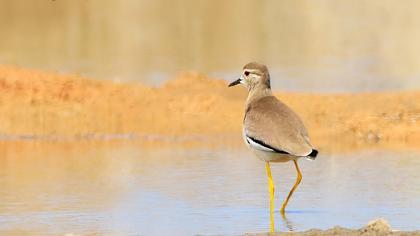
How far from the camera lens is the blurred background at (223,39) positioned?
19266 mm

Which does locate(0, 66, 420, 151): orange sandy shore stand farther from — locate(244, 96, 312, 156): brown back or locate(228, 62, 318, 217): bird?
locate(244, 96, 312, 156): brown back

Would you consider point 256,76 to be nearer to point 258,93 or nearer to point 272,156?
point 258,93

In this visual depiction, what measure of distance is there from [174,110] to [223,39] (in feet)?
16.4

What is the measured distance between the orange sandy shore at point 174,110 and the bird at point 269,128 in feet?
18.7

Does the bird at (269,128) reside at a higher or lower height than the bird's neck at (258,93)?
lower

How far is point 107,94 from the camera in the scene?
711 inches

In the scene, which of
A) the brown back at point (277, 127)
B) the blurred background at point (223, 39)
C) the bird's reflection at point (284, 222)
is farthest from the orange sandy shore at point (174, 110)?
the bird's reflection at point (284, 222)

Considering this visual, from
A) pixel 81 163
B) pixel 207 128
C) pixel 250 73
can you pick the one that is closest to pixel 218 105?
pixel 207 128

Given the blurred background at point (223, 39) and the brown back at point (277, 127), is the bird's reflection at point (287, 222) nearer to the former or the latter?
the brown back at point (277, 127)

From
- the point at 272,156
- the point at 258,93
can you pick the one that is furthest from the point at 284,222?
the point at 258,93

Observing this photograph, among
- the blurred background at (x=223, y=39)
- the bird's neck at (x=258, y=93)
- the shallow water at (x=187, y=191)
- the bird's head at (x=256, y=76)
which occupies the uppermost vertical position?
the blurred background at (x=223, y=39)

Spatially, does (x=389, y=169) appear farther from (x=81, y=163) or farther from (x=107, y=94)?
(x=107, y=94)

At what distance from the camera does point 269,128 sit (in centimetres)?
946

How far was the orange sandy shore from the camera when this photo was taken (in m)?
16.6
